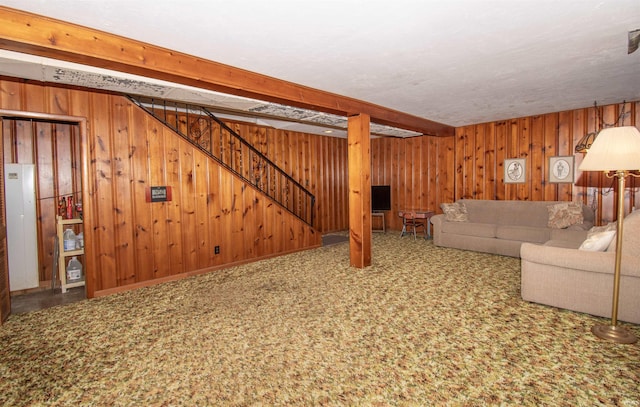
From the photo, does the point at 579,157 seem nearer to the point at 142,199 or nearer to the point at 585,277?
the point at 585,277

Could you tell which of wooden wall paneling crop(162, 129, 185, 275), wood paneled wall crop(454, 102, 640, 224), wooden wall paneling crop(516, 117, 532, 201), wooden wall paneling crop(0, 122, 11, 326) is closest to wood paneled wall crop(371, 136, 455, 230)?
wood paneled wall crop(454, 102, 640, 224)

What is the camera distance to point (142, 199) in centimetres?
424

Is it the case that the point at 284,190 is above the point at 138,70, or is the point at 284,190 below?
below

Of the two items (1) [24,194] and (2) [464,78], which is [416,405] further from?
(1) [24,194]

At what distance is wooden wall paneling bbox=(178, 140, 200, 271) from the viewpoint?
4.59m

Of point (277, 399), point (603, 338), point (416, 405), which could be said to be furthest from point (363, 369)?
point (603, 338)

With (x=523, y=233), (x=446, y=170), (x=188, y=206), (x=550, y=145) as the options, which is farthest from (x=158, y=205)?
(x=550, y=145)

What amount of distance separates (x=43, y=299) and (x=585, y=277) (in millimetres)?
5859

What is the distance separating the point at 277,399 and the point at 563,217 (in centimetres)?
533

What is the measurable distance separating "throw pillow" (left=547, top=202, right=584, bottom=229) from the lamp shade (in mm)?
3039

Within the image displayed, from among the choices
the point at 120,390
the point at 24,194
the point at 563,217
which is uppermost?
the point at 24,194

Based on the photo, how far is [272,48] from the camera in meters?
2.85

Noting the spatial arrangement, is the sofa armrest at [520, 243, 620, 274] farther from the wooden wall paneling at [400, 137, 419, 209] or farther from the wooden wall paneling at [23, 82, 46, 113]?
the wooden wall paneling at [23, 82, 46, 113]

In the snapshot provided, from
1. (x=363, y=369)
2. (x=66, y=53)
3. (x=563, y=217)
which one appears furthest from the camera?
(x=563, y=217)
